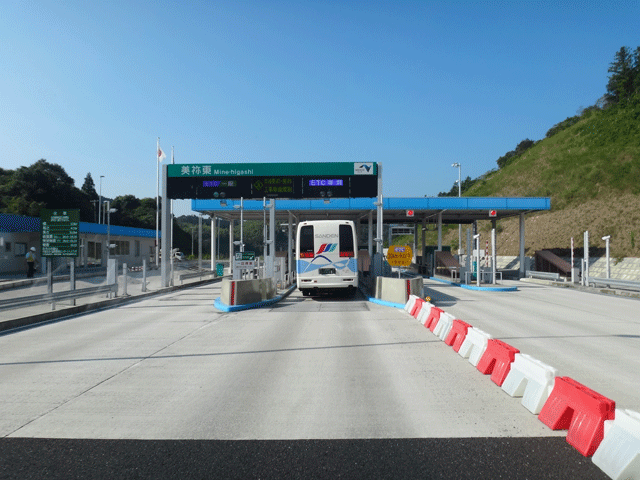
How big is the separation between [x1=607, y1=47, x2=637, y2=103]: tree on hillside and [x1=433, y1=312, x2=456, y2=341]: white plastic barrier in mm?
71954

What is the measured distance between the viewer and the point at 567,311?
14.6 metres

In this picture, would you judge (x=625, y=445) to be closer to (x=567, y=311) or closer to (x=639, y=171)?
(x=567, y=311)

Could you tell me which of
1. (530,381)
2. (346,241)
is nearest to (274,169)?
(346,241)

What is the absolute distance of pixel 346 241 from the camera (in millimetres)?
19078

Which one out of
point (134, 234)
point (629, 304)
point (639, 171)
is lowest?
point (629, 304)

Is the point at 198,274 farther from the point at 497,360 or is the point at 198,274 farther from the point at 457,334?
the point at 497,360

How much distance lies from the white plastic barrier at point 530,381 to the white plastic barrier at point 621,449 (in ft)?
3.71

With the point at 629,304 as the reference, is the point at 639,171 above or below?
above

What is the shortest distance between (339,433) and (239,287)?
11.4m

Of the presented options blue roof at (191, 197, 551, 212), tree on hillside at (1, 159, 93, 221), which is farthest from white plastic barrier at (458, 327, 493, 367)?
tree on hillside at (1, 159, 93, 221)

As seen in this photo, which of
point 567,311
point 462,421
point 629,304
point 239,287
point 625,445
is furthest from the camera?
point 629,304

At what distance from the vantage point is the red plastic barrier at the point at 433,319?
34.6 feet

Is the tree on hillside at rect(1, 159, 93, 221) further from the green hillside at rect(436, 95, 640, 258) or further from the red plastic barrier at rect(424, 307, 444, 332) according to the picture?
the red plastic barrier at rect(424, 307, 444, 332)

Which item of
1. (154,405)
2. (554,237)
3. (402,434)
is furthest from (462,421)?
(554,237)
